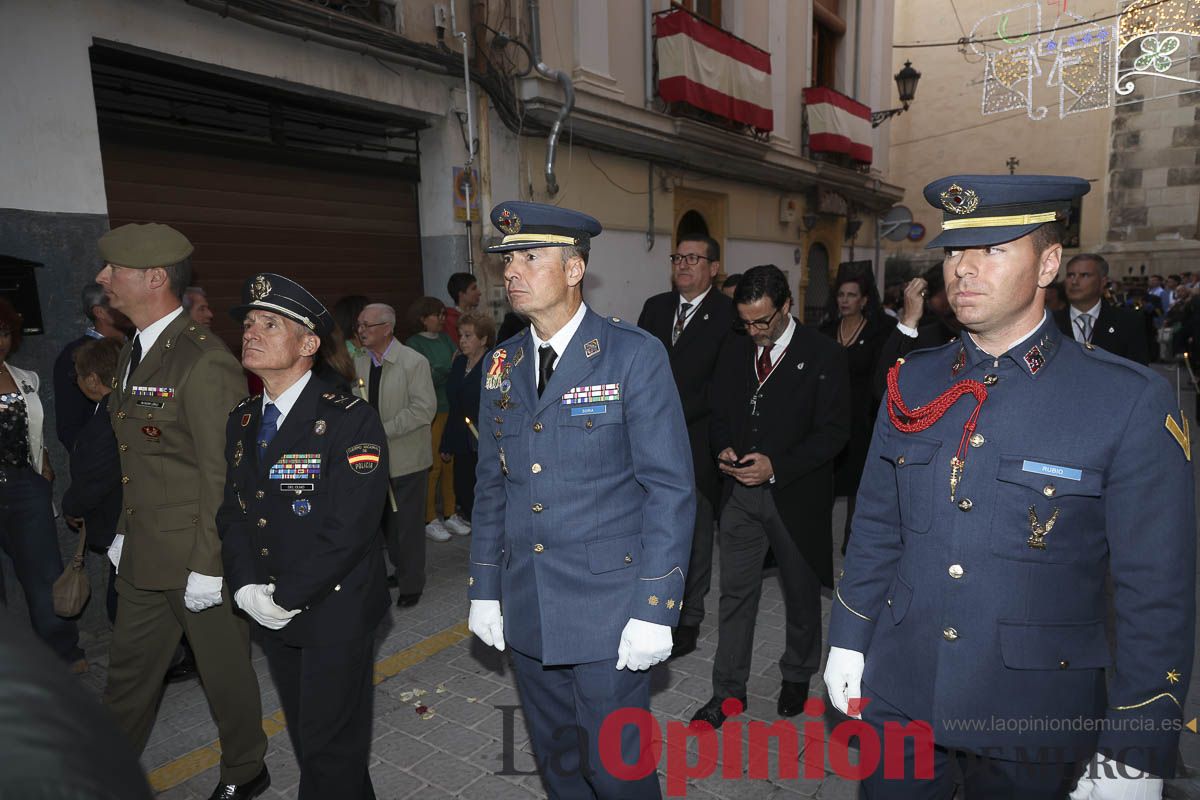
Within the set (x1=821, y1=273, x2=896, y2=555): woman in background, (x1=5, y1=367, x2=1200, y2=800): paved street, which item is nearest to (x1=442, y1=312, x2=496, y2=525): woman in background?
(x1=5, y1=367, x2=1200, y2=800): paved street

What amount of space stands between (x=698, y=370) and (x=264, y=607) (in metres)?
2.95

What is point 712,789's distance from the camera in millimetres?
3279

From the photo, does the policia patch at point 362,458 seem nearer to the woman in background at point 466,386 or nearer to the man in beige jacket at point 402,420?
the man in beige jacket at point 402,420

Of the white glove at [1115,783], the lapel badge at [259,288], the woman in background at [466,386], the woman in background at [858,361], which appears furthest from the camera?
the woman in background at [466,386]

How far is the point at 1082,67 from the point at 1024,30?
220 centimetres

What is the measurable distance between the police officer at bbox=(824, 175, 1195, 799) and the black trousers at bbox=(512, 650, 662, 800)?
0.79 m

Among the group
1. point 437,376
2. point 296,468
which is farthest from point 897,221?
point 296,468

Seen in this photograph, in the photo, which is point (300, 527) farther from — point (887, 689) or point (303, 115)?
point (303, 115)

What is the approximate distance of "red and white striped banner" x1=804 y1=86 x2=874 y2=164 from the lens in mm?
15656

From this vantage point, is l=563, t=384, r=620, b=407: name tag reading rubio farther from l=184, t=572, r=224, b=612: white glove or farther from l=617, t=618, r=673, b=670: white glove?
l=184, t=572, r=224, b=612: white glove

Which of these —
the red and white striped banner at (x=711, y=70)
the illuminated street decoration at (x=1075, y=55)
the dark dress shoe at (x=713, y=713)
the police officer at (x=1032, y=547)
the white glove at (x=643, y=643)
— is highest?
the illuminated street decoration at (x=1075, y=55)

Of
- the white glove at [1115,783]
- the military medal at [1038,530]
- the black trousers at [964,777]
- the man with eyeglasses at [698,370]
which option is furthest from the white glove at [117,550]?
the white glove at [1115,783]

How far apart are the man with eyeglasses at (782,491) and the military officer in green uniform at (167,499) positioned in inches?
89.6

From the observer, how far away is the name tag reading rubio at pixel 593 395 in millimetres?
2525
